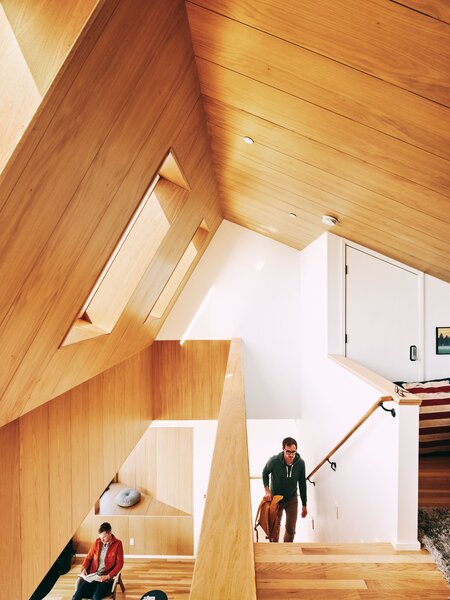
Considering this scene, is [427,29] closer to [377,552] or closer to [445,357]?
[377,552]

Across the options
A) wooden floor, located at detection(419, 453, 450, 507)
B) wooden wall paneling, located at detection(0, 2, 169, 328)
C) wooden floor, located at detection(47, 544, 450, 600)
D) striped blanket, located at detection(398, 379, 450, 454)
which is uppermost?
wooden wall paneling, located at detection(0, 2, 169, 328)

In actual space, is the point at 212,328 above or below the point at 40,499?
above

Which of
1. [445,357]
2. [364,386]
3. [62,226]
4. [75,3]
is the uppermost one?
[75,3]

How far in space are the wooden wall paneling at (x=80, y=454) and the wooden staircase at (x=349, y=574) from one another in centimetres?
163

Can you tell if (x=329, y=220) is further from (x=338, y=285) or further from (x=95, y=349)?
(x=95, y=349)

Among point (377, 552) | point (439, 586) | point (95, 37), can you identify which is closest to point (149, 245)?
point (95, 37)

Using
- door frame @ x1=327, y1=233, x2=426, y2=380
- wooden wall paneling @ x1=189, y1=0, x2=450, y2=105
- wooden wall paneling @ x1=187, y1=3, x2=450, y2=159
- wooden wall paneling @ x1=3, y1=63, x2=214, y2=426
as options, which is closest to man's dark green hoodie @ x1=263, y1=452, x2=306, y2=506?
door frame @ x1=327, y1=233, x2=426, y2=380

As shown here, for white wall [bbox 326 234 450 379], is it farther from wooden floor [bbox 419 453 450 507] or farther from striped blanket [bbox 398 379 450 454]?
wooden floor [bbox 419 453 450 507]

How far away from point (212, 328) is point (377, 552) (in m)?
4.16

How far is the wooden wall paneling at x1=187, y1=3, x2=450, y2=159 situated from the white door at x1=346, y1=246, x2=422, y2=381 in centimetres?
265

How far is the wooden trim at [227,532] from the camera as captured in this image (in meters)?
0.77

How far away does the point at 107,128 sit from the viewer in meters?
1.47

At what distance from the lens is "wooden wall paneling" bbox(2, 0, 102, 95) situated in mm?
1010

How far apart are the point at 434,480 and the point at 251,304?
358 cm
